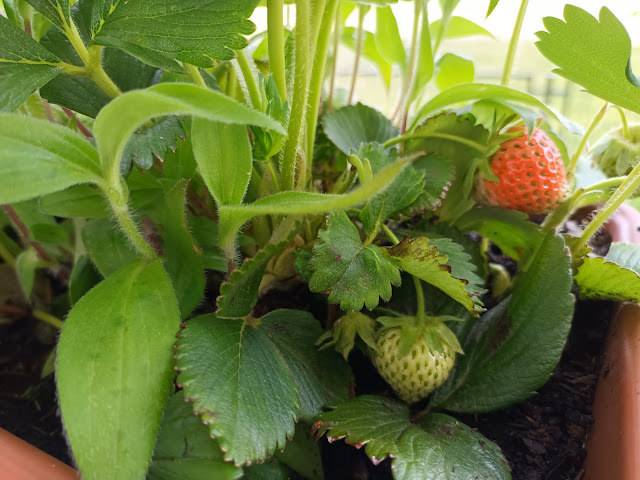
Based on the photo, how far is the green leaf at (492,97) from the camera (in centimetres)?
47

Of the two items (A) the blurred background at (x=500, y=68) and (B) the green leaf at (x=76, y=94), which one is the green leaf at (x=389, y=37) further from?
(B) the green leaf at (x=76, y=94)

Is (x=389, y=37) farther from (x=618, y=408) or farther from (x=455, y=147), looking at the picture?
(x=618, y=408)

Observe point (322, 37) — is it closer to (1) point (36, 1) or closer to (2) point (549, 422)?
(1) point (36, 1)

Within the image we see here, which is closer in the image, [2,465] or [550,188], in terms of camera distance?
[2,465]

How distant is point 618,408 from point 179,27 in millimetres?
440

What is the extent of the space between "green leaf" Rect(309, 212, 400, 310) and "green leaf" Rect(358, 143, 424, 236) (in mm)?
32

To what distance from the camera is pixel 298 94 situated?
40 cm

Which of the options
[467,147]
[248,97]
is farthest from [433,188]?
[248,97]

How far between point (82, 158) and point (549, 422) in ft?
1.41

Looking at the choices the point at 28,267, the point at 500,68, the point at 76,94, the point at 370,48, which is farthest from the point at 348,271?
the point at 500,68

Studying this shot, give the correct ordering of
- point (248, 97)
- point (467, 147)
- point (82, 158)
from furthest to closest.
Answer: point (467, 147)
point (248, 97)
point (82, 158)

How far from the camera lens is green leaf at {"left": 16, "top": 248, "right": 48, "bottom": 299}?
561 millimetres

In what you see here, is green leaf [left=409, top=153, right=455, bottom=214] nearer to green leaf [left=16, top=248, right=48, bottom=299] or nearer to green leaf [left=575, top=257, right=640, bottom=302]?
green leaf [left=575, top=257, right=640, bottom=302]

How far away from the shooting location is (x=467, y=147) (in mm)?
542
